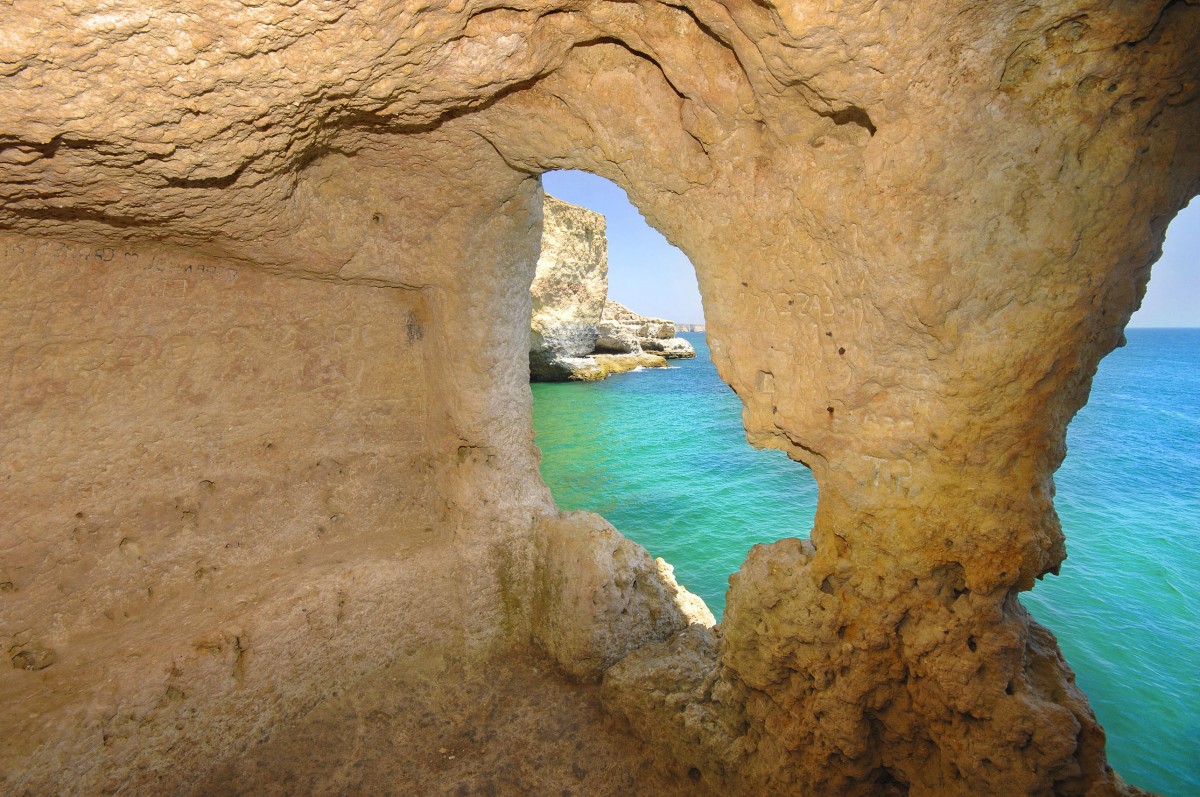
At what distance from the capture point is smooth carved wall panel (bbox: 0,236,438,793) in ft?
9.37

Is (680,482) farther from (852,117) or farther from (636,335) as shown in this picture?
(636,335)

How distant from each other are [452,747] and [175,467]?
2.20 m

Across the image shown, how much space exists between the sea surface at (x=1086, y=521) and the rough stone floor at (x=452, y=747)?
15.2ft

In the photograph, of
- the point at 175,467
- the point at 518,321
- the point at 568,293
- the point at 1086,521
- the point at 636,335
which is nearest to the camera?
the point at 175,467

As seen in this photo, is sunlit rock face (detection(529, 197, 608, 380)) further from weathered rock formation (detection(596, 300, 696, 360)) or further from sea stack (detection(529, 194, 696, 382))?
weathered rock formation (detection(596, 300, 696, 360))

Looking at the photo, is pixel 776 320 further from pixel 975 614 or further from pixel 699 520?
pixel 699 520

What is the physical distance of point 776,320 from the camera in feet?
9.64

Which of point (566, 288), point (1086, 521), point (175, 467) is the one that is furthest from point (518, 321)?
point (566, 288)

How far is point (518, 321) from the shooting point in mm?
4195

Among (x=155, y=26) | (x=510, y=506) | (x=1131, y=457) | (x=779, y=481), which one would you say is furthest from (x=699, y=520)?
(x=1131, y=457)

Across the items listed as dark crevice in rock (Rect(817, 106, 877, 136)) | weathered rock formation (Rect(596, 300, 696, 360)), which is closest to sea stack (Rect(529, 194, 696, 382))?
weathered rock formation (Rect(596, 300, 696, 360))

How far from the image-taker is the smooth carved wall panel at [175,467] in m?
2.86

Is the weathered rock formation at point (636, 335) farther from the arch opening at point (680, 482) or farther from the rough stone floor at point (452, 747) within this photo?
the rough stone floor at point (452, 747)

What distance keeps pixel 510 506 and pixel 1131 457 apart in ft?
56.6
